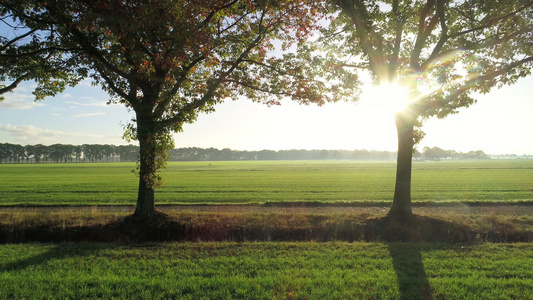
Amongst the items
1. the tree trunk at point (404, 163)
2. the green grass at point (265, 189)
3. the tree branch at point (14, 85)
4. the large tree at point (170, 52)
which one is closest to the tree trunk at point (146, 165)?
the large tree at point (170, 52)

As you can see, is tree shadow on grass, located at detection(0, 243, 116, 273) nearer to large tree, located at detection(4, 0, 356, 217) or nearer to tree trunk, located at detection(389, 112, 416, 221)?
large tree, located at detection(4, 0, 356, 217)

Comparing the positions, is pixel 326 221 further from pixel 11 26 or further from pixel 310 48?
pixel 11 26

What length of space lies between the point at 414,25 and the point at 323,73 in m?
4.79

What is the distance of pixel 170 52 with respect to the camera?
355 inches

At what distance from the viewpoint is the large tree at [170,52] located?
26.3ft

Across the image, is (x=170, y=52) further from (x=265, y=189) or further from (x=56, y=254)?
(x=265, y=189)

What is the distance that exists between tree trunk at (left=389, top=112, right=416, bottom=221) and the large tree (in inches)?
114

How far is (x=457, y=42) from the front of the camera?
1301cm

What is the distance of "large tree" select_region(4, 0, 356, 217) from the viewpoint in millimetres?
8016

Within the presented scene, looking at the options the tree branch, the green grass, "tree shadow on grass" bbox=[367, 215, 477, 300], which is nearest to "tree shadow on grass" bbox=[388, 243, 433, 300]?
"tree shadow on grass" bbox=[367, 215, 477, 300]

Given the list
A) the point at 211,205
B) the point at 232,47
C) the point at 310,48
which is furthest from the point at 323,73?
the point at 211,205

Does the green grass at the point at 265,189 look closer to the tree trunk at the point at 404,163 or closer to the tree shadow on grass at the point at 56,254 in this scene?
the tree trunk at the point at 404,163

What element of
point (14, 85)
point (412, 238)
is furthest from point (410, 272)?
point (14, 85)

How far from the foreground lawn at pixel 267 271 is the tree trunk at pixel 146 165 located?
11.2 ft
